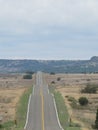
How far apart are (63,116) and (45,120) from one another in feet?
17.8

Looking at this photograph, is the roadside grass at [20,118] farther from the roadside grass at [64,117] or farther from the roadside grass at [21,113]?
the roadside grass at [64,117]

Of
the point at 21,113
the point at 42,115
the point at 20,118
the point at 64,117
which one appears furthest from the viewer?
the point at 21,113

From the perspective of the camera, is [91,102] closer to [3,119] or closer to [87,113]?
[87,113]

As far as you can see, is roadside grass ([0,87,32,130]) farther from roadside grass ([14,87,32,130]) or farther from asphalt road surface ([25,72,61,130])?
asphalt road surface ([25,72,61,130])

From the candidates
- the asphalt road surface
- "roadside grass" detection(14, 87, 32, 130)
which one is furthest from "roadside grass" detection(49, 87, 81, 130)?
"roadside grass" detection(14, 87, 32, 130)

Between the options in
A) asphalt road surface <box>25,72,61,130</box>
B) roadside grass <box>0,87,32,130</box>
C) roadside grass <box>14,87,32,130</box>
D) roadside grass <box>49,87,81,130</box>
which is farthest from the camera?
roadside grass <box>14,87,32,130</box>

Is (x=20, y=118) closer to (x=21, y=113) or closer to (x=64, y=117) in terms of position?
(x=21, y=113)

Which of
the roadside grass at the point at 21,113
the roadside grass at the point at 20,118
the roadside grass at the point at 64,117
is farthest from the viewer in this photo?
the roadside grass at the point at 21,113

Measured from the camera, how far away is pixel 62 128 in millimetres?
53969

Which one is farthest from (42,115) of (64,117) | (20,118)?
(20,118)

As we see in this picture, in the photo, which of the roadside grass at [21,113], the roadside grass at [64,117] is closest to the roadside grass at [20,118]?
the roadside grass at [21,113]

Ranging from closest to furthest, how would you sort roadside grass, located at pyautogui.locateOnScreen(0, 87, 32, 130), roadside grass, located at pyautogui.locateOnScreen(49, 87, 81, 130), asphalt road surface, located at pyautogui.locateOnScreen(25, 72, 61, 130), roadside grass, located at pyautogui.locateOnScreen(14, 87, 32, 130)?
1. roadside grass, located at pyautogui.locateOnScreen(49, 87, 81, 130)
2. roadside grass, located at pyautogui.locateOnScreen(0, 87, 32, 130)
3. asphalt road surface, located at pyautogui.locateOnScreen(25, 72, 61, 130)
4. roadside grass, located at pyautogui.locateOnScreen(14, 87, 32, 130)

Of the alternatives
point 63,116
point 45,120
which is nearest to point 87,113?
point 63,116

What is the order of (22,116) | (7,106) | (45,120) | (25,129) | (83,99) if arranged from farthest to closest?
1. (83,99)
2. (7,106)
3. (22,116)
4. (45,120)
5. (25,129)
